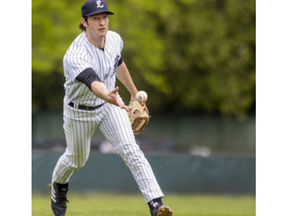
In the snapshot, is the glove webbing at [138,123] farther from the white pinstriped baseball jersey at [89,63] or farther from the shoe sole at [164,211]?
the shoe sole at [164,211]

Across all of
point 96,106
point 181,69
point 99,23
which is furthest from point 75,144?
point 181,69

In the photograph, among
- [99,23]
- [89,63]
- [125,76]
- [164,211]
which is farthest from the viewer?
[125,76]

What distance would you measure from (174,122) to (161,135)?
1002mm

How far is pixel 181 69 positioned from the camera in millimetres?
31969

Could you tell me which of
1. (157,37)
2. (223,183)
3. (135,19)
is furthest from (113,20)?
(223,183)

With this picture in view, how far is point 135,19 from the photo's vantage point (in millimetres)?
28141

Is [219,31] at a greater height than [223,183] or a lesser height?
greater

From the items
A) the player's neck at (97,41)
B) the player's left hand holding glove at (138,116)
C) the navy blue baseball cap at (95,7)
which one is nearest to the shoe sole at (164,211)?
the player's left hand holding glove at (138,116)

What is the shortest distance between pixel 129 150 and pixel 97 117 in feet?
→ 2.14

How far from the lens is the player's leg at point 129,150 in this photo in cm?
683

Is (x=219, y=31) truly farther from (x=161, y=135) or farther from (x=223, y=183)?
(x=223, y=183)

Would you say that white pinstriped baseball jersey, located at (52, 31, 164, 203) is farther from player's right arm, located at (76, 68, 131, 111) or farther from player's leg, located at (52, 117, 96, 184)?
player's right arm, located at (76, 68, 131, 111)

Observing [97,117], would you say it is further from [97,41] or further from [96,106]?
[97,41]
